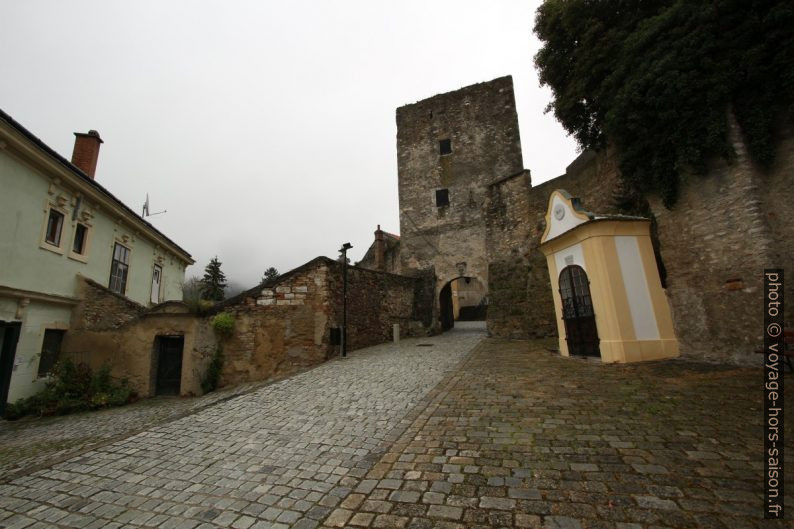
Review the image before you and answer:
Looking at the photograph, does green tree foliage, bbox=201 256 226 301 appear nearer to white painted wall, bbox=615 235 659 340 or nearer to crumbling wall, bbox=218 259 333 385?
crumbling wall, bbox=218 259 333 385

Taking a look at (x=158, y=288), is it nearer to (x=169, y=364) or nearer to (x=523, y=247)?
(x=169, y=364)

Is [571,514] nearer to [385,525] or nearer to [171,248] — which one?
[385,525]

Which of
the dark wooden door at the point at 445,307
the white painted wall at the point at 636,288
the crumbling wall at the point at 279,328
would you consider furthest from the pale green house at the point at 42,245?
the white painted wall at the point at 636,288

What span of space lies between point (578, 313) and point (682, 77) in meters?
5.61

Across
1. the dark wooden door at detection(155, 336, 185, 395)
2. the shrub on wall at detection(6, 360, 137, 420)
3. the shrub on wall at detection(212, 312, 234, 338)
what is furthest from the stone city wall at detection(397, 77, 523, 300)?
the shrub on wall at detection(6, 360, 137, 420)

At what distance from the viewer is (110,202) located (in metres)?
12.3

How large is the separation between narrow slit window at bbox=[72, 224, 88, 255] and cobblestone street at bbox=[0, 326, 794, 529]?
9806mm

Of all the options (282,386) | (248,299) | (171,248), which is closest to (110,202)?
(171,248)

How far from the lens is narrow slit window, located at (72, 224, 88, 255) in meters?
11.2

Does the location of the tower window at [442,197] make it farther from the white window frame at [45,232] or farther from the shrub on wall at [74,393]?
the shrub on wall at [74,393]

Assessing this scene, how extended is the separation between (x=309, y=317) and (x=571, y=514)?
29.9ft

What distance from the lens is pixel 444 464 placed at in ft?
10.7

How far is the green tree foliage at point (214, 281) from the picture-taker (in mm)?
31641

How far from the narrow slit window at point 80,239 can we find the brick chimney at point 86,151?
11.3ft
